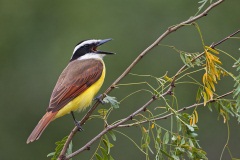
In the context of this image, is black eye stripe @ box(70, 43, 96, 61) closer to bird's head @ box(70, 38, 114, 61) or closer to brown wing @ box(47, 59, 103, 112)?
bird's head @ box(70, 38, 114, 61)

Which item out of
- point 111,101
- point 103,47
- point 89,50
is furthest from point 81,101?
point 103,47

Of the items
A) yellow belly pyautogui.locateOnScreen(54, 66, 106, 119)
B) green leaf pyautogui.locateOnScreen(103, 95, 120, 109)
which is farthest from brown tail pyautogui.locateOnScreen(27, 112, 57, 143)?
green leaf pyautogui.locateOnScreen(103, 95, 120, 109)

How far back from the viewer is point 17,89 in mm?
13898

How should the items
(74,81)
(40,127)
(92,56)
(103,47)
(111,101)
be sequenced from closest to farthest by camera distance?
(111,101) → (40,127) → (74,81) → (92,56) → (103,47)

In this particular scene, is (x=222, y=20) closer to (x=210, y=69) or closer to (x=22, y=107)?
(x=22, y=107)

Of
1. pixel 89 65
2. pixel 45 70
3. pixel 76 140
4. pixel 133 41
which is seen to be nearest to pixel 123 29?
pixel 133 41

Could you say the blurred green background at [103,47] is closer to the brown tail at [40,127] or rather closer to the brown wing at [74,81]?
the brown wing at [74,81]

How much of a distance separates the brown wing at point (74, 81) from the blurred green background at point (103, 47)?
5370 millimetres

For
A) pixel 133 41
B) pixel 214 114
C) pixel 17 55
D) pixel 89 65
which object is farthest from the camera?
pixel 17 55

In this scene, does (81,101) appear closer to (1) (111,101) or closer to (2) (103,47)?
(1) (111,101)

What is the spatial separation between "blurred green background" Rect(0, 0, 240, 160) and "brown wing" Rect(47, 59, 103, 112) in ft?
17.6

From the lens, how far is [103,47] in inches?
499

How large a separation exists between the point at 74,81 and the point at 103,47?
692cm

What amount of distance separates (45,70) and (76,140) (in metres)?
1.68
